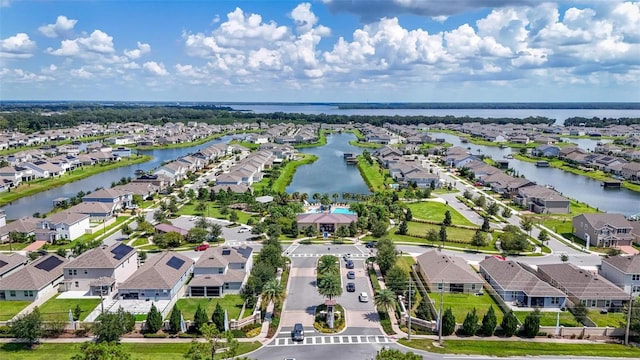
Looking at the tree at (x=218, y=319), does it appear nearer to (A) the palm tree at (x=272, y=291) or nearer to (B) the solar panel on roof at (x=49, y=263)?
(A) the palm tree at (x=272, y=291)

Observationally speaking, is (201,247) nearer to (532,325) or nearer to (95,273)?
(95,273)

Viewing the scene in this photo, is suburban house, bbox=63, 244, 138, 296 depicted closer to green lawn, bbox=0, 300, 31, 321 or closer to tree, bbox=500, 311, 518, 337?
green lawn, bbox=0, 300, 31, 321

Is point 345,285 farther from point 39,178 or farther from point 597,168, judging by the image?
point 597,168

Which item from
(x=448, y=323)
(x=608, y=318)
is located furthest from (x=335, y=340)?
(x=608, y=318)

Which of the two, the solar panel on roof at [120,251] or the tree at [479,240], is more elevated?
the solar panel on roof at [120,251]

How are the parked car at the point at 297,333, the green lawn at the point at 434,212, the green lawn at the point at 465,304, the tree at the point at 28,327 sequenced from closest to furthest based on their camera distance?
the tree at the point at 28,327 → the parked car at the point at 297,333 → the green lawn at the point at 465,304 → the green lawn at the point at 434,212

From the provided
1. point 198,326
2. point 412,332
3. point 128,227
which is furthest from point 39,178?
point 412,332

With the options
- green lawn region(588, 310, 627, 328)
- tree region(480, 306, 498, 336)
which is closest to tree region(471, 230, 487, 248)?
green lawn region(588, 310, 627, 328)

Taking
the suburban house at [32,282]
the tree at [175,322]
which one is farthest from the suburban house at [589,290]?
the suburban house at [32,282]
